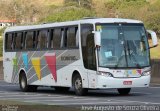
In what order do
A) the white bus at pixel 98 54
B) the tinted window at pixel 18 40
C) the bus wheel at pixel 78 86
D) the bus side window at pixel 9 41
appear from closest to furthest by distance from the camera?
the white bus at pixel 98 54 < the bus wheel at pixel 78 86 < the tinted window at pixel 18 40 < the bus side window at pixel 9 41

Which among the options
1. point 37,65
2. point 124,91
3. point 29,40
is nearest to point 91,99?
point 124,91

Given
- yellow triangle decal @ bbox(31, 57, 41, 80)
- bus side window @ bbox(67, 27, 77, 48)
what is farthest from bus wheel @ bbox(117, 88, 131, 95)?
yellow triangle decal @ bbox(31, 57, 41, 80)

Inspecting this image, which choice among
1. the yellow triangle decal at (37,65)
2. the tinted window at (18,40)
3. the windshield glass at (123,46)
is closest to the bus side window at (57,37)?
the yellow triangle decal at (37,65)

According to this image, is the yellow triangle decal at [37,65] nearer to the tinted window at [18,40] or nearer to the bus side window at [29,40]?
the bus side window at [29,40]

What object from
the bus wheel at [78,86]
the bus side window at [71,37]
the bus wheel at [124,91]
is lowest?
the bus wheel at [124,91]

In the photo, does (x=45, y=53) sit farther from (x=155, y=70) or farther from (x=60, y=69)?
(x=155, y=70)

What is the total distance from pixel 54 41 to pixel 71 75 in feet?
7.38

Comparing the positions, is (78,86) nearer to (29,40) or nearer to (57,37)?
(57,37)

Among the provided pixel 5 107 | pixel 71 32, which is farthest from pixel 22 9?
pixel 5 107

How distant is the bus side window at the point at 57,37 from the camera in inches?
1013

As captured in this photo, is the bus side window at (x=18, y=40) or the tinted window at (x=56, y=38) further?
A: the bus side window at (x=18, y=40)

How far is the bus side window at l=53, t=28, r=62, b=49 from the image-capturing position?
25734mm

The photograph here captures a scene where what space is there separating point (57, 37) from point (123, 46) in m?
3.86

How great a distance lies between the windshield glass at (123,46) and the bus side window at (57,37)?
2.95m
